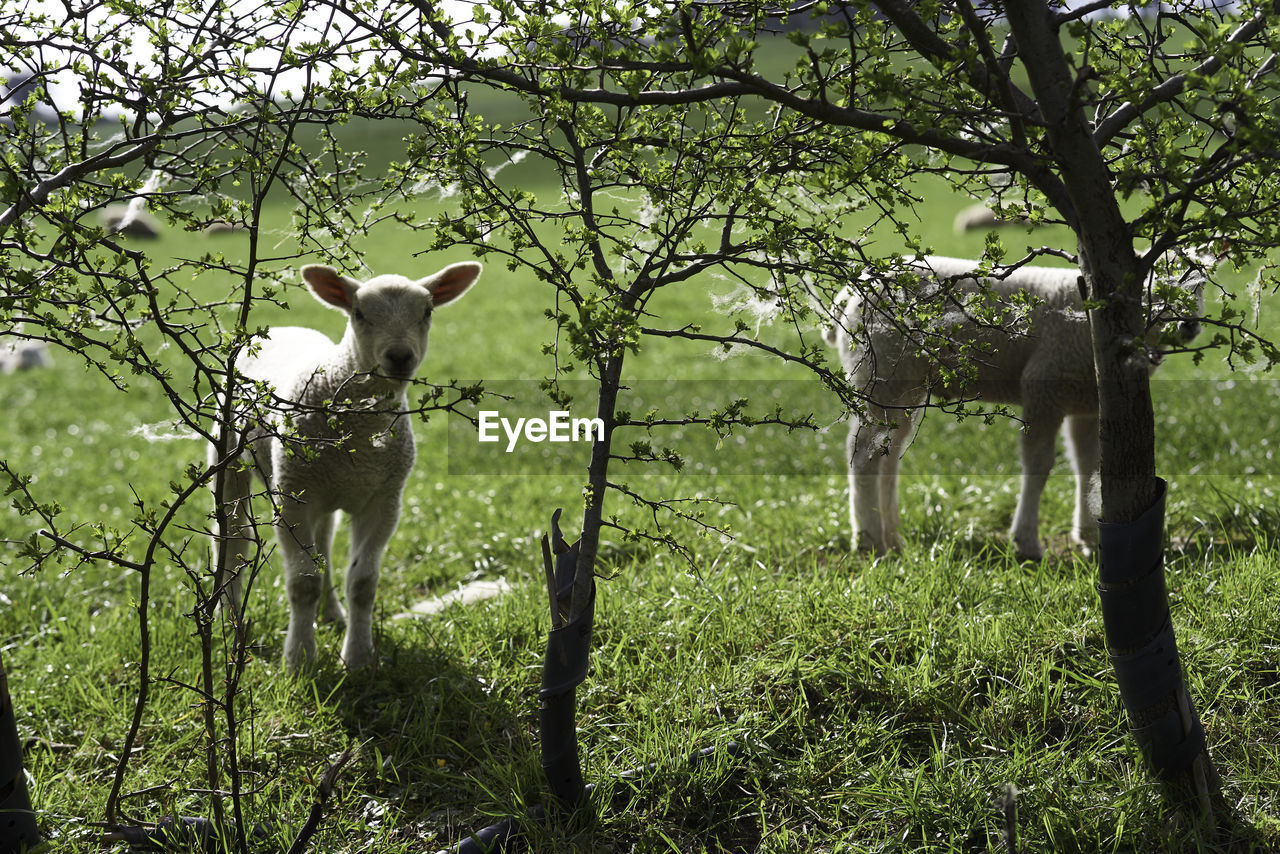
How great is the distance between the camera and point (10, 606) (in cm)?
507

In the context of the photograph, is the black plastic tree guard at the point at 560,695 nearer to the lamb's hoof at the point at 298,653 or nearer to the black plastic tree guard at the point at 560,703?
the black plastic tree guard at the point at 560,703

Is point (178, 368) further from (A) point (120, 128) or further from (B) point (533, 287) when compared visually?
(A) point (120, 128)

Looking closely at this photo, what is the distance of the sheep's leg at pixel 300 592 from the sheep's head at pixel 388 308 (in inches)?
28.6

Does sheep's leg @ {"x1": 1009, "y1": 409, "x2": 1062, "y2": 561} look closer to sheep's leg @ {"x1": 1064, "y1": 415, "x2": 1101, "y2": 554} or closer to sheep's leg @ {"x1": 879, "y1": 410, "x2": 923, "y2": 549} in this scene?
sheep's leg @ {"x1": 1064, "y1": 415, "x2": 1101, "y2": 554}

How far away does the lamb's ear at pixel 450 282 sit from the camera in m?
4.28

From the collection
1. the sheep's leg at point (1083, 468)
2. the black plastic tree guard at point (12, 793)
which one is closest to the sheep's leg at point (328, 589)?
the black plastic tree guard at point (12, 793)

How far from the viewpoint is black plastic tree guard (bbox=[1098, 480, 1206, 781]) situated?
2.80m

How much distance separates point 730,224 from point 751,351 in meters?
0.52

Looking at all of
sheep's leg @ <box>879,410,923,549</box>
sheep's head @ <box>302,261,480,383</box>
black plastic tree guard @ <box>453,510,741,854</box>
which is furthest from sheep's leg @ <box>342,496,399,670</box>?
sheep's leg @ <box>879,410,923,549</box>

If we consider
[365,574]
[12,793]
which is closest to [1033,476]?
[365,574]

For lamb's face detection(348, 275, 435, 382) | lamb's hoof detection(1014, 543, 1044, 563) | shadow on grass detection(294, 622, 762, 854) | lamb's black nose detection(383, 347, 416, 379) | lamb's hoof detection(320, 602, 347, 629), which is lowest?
shadow on grass detection(294, 622, 762, 854)

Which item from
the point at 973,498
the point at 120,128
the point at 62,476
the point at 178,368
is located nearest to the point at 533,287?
the point at 178,368

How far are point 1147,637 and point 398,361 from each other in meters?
2.73

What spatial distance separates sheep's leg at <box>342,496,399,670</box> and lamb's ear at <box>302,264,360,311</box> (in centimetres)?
84
